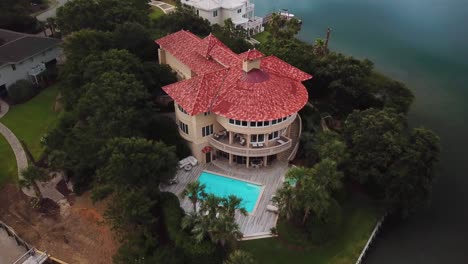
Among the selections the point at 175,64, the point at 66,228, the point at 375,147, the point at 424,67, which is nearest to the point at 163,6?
the point at 175,64

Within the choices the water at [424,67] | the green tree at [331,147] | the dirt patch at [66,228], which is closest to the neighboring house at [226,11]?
the water at [424,67]

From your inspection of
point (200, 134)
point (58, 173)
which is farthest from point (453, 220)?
point (58, 173)

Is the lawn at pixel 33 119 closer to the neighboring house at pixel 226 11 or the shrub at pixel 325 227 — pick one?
the shrub at pixel 325 227

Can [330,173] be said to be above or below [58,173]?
above

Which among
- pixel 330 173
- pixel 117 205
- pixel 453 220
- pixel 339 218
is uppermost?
pixel 330 173

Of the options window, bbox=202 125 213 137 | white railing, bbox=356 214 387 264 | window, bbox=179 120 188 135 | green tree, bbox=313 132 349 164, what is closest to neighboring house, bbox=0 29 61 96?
window, bbox=179 120 188 135

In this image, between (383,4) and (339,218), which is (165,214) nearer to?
(339,218)

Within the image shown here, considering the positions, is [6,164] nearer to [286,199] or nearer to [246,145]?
[246,145]
